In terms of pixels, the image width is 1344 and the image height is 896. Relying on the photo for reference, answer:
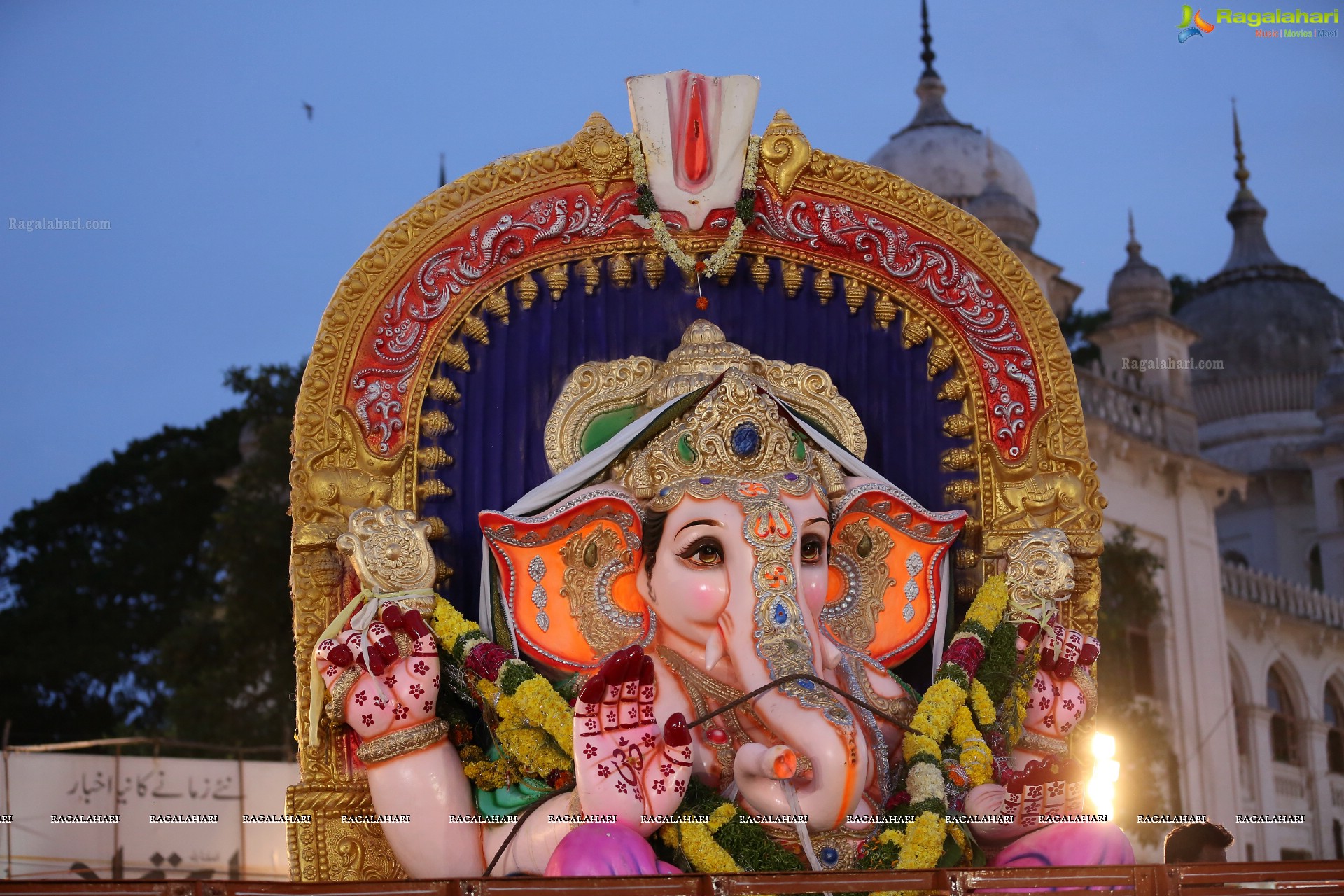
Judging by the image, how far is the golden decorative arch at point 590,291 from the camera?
591 centimetres

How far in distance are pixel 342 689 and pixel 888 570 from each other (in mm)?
2017

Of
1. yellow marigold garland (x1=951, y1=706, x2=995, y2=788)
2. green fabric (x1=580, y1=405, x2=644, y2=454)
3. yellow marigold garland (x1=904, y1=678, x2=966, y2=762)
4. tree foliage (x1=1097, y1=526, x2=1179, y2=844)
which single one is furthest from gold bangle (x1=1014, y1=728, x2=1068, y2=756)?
tree foliage (x1=1097, y1=526, x2=1179, y2=844)

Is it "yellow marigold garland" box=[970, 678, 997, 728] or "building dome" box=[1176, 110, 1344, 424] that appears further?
"building dome" box=[1176, 110, 1344, 424]

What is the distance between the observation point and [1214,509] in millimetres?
23656

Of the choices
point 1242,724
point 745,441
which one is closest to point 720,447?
point 745,441

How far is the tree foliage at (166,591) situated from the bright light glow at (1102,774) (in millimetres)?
10193

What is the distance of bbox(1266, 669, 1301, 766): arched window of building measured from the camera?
2298cm

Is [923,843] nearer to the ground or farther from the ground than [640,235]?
nearer to the ground

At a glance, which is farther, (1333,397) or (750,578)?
(1333,397)

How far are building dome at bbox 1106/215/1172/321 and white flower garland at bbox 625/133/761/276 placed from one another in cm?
1600

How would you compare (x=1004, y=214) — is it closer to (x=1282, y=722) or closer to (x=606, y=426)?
(x=1282, y=722)

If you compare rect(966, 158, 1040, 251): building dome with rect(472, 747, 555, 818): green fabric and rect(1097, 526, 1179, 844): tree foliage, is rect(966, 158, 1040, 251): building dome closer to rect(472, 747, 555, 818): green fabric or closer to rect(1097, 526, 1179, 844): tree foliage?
rect(1097, 526, 1179, 844): tree foliage

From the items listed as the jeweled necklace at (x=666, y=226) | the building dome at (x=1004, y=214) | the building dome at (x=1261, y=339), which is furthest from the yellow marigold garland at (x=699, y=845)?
the building dome at (x=1261, y=339)

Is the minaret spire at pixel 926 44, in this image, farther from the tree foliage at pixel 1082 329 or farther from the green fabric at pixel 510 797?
the green fabric at pixel 510 797
